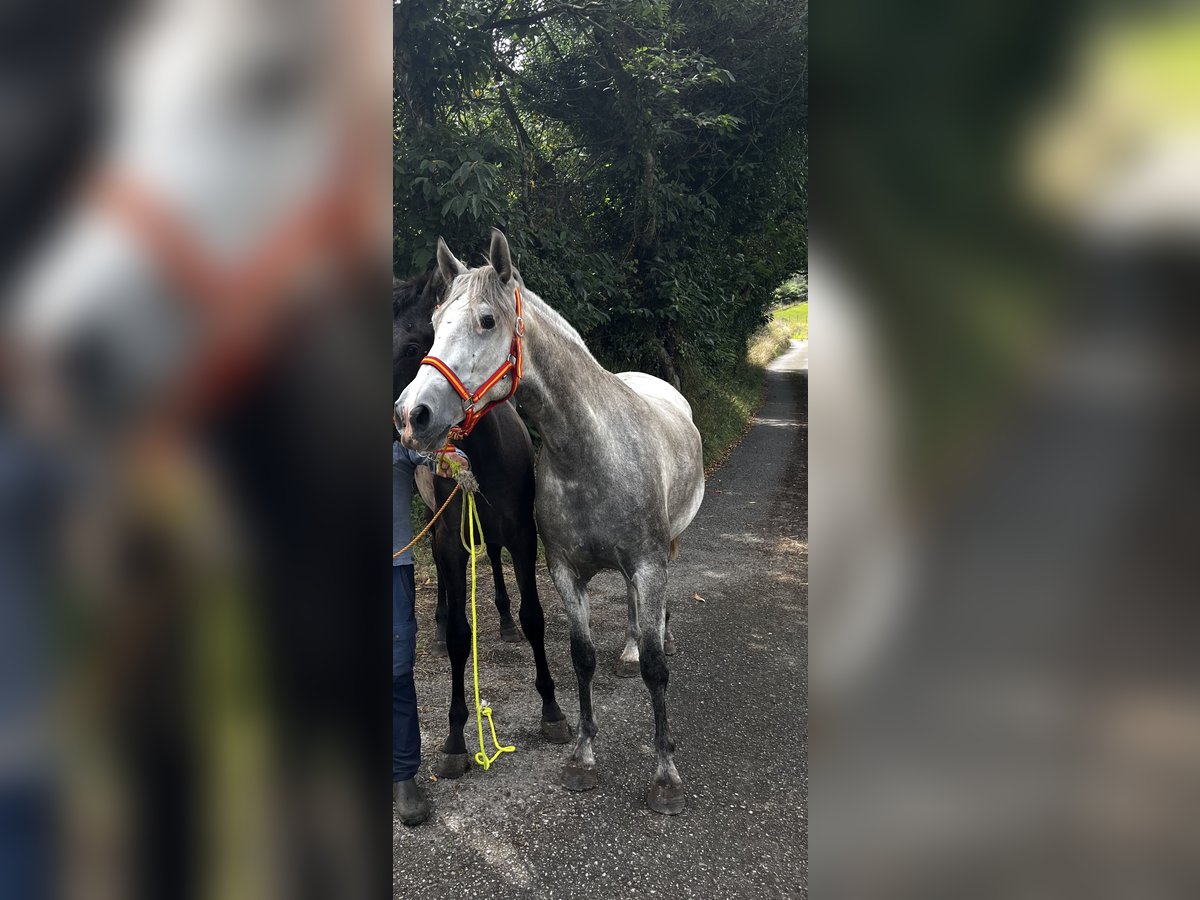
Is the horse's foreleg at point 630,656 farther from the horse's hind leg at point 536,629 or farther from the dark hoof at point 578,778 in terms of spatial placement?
the dark hoof at point 578,778

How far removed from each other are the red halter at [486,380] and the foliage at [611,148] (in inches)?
108

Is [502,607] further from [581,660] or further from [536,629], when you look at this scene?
[581,660]

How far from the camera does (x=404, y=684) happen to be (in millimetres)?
2678

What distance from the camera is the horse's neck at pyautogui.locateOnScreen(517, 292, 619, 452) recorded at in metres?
2.70

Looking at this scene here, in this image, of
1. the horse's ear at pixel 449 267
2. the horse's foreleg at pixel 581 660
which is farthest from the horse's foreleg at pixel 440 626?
the horse's ear at pixel 449 267

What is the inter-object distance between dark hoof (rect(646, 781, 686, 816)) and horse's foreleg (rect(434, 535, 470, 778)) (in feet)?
2.71

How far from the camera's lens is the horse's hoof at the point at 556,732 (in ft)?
11.1
